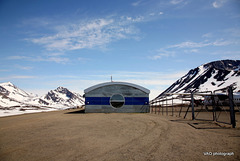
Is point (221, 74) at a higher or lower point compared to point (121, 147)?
higher

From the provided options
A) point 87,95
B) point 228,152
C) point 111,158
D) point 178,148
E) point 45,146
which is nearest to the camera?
point 111,158

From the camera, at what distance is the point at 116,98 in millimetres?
25828

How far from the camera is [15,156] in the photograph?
237 inches

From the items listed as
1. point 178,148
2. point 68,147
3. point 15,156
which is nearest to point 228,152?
point 178,148

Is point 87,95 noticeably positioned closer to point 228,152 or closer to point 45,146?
point 45,146

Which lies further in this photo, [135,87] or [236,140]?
[135,87]

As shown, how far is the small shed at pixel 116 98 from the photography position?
25391mm

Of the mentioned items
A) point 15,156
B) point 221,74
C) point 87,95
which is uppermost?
point 221,74

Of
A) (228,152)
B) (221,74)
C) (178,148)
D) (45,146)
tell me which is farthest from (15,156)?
(221,74)

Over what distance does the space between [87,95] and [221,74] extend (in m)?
189

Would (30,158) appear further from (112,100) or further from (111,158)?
(112,100)

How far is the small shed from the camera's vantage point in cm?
2539

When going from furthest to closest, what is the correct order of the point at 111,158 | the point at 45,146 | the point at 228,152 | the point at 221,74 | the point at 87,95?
1. the point at 221,74
2. the point at 87,95
3. the point at 45,146
4. the point at 228,152
5. the point at 111,158

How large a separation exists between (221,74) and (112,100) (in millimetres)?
186628
